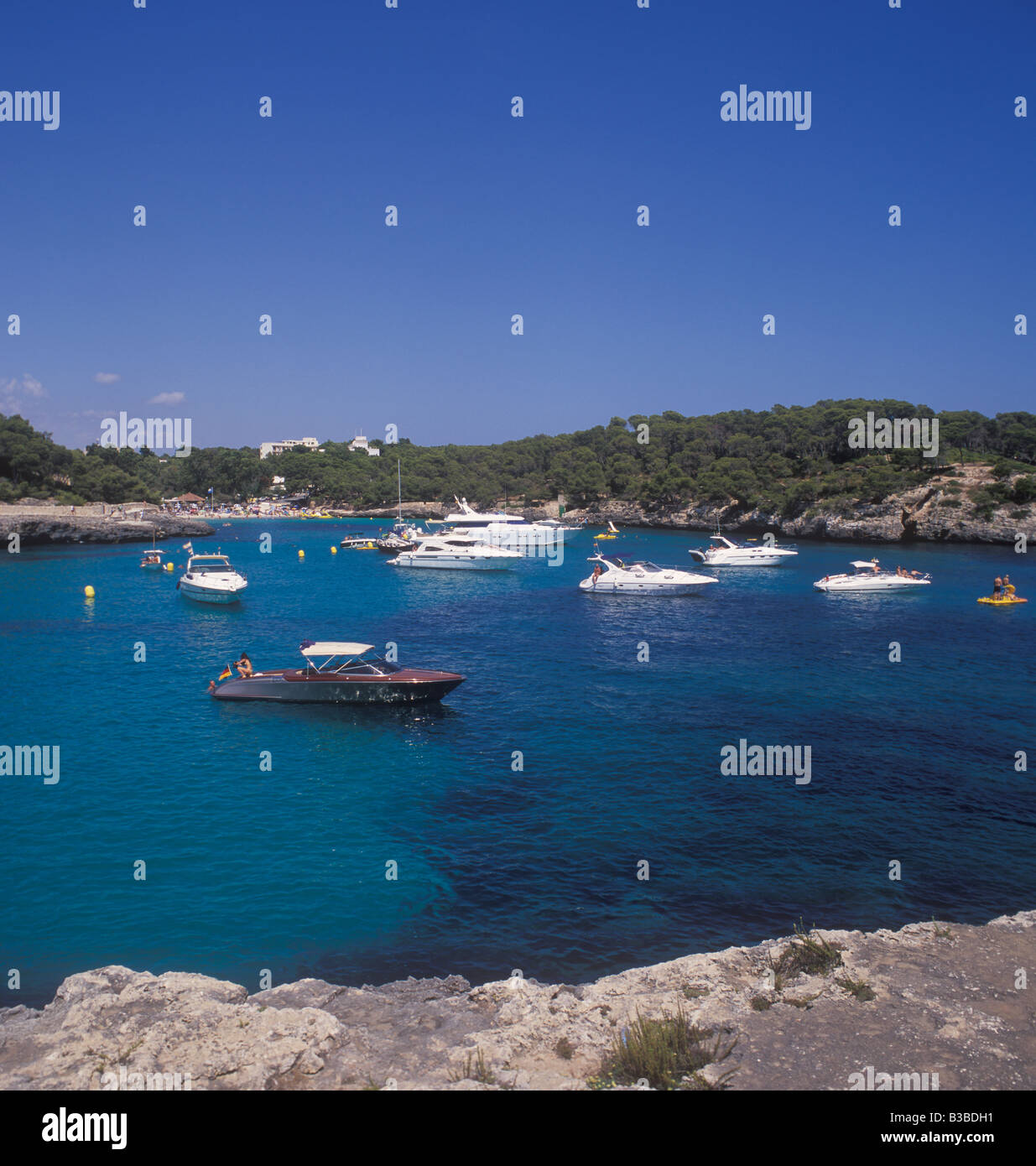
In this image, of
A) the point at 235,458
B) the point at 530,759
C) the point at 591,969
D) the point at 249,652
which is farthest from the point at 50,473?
the point at 591,969

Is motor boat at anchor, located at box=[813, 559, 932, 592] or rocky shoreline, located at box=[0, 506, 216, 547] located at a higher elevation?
rocky shoreline, located at box=[0, 506, 216, 547]

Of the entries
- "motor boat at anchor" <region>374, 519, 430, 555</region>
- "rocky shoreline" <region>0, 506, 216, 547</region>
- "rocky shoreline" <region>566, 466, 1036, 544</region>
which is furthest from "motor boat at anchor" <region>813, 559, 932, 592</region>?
"rocky shoreline" <region>0, 506, 216, 547</region>

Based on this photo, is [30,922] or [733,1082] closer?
[733,1082]

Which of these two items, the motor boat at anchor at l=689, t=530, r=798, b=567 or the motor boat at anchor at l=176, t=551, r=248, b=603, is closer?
the motor boat at anchor at l=176, t=551, r=248, b=603

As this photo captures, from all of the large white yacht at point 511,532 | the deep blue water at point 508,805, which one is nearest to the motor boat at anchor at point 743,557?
the large white yacht at point 511,532

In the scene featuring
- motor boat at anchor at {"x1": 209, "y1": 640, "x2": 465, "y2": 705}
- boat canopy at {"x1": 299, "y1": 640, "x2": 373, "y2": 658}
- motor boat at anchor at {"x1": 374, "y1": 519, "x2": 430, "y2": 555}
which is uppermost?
motor boat at anchor at {"x1": 374, "y1": 519, "x2": 430, "y2": 555}

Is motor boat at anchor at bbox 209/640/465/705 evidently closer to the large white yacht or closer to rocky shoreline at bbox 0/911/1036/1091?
rocky shoreline at bbox 0/911/1036/1091

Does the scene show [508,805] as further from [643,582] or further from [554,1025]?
[643,582]

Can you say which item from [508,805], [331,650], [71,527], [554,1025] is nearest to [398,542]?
[71,527]
